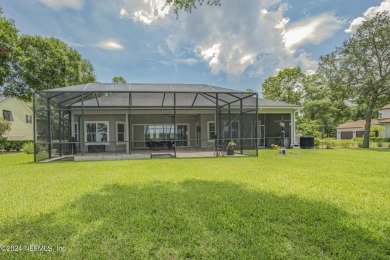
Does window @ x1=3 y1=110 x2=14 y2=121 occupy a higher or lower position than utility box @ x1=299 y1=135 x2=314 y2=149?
higher

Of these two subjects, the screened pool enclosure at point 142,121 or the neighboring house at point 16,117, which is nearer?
the screened pool enclosure at point 142,121

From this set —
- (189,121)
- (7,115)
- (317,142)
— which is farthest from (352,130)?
(7,115)

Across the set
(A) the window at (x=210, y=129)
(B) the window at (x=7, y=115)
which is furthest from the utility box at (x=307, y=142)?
(B) the window at (x=7, y=115)

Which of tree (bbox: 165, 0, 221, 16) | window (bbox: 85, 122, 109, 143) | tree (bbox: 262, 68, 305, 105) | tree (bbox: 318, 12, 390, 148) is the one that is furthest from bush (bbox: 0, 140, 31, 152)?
tree (bbox: 262, 68, 305, 105)

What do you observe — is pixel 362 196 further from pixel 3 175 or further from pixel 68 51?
pixel 68 51

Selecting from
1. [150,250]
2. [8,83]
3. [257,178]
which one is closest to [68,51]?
[8,83]

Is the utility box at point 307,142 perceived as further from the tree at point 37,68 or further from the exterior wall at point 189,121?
the tree at point 37,68

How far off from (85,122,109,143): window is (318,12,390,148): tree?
18.5 m

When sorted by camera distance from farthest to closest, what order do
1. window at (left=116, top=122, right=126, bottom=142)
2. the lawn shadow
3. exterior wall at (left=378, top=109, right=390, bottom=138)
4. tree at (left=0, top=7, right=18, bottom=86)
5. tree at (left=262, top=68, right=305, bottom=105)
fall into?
tree at (left=262, top=68, right=305, bottom=105) → exterior wall at (left=378, top=109, right=390, bottom=138) → tree at (left=0, top=7, right=18, bottom=86) → window at (left=116, top=122, right=126, bottom=142) → the lawn shadow

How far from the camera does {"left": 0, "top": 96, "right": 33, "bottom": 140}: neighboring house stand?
76.7 ft

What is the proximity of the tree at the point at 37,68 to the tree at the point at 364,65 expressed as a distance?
2313 cm

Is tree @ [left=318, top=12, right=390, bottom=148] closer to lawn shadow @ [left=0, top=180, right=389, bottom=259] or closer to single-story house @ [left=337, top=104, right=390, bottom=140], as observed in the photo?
single-story house @ [left=337, top=104, right=390, bottom=140]

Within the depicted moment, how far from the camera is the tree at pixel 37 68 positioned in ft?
59.8

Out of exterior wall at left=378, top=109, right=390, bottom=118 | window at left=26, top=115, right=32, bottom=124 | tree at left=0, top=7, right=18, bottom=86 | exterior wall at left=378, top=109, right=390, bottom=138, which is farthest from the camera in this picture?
exterior wall at left=378, top=109, right=390, bottom=118
